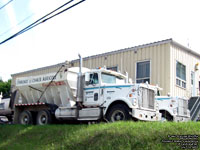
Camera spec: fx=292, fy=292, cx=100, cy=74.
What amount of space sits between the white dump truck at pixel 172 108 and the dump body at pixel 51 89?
4.62m

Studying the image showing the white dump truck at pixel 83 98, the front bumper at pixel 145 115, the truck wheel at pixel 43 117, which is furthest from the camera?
the truck wheel at pixel 43 117

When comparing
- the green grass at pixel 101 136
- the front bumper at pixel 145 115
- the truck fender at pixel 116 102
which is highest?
the truck fender at pixel 116 102

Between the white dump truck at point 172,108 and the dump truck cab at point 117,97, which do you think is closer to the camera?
the dump truck cab at point 117,97

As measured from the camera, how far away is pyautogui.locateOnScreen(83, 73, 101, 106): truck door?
1234 centimetres

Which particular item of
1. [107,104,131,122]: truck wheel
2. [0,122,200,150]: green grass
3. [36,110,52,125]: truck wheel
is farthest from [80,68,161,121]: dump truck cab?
[36,110,52,125]: truck wheel

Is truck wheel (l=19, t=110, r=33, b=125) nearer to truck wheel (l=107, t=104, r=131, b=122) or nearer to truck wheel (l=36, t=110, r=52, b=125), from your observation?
truck wheel (l=36, t=110, r=52, b=125)

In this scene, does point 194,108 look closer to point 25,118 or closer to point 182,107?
point 182,107

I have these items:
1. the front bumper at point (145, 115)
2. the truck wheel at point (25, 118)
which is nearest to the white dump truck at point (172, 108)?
the front bumper at point (145, 115)

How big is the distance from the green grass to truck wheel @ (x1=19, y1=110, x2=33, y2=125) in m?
1.58

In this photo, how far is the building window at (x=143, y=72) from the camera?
699 inches

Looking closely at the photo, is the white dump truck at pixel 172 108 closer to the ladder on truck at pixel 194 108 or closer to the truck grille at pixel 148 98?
the ladder on truck at pixel 194 108

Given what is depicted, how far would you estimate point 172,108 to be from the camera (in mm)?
15008

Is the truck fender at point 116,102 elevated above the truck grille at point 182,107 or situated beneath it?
elevated above

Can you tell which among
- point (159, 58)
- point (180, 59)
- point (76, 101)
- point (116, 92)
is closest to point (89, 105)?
point (76, 101)
